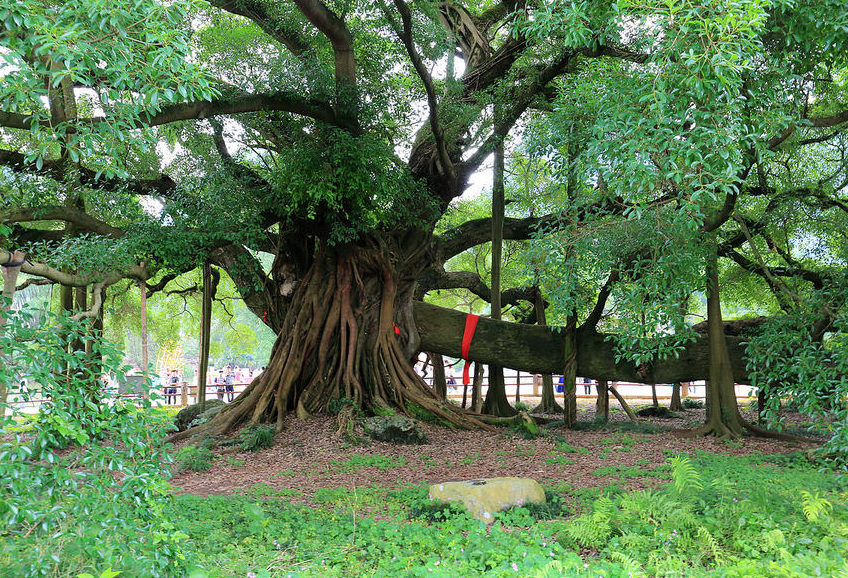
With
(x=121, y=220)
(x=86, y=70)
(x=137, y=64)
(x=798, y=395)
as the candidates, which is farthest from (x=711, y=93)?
(x=121, y=220)

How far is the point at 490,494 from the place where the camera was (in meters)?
4.51

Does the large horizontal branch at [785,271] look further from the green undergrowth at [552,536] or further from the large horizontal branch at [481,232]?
the green undergrowth at [552,536]

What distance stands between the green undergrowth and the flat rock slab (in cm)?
11

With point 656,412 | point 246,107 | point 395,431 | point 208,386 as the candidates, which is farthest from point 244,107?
point 208,386

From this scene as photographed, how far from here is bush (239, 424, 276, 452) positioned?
7191mm

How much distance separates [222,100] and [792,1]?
4.80 m

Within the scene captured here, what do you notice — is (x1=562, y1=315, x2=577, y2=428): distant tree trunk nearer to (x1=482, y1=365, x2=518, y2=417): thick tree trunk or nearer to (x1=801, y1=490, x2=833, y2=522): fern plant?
(x1=482, y1=365, x2=518, y2=417): thick tree trunk

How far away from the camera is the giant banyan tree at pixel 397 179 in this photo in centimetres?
446

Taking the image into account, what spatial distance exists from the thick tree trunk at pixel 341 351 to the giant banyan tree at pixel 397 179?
0.10 feet

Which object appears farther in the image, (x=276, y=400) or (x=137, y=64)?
(x=276, y=400)

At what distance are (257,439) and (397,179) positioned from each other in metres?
3.56

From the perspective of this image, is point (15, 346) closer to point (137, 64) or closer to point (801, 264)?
point (137, 64)

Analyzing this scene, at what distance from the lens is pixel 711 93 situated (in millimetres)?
3299

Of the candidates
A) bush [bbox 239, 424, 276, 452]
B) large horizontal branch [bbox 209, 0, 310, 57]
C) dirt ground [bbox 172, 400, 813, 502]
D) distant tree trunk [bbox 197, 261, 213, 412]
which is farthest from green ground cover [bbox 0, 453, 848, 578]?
large horizontal branch [bbox 209, 0, 310, 57]
